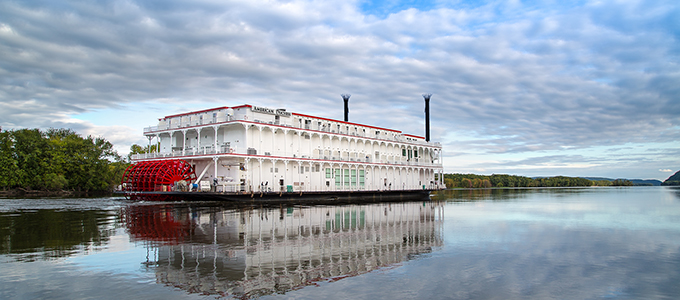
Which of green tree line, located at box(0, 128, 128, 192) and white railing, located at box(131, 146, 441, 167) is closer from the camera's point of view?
white railing, located at box(131, 146, 441, 167)

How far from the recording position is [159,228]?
16.7 m

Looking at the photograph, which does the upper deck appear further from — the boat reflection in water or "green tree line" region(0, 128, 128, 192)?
"green tree line" region(0, 128, 128, 192)

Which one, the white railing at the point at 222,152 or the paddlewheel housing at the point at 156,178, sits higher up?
the white railing at the point at 222,152

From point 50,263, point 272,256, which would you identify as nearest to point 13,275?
point 50,263

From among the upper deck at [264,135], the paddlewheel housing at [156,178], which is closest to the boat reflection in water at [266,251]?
the paddlewheel housing at [156,178]

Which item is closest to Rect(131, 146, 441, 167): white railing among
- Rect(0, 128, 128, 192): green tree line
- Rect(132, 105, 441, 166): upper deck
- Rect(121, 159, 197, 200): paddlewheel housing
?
Rect(132, 105, 441, 166): upper deck

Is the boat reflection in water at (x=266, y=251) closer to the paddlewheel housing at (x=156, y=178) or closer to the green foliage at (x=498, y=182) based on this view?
the paddlewheel housing at (x=156, y=178)

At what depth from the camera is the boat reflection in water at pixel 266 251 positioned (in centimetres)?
861

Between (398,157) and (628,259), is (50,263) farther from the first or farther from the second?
(398,157)

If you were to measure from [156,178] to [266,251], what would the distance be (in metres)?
25.2

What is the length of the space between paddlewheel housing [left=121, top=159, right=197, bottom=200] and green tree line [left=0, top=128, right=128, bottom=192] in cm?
3547

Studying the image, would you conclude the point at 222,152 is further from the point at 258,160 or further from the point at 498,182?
the point at 498,182

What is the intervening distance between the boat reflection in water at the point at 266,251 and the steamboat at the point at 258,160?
15.8 m

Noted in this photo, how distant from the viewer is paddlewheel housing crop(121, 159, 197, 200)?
111 ft
